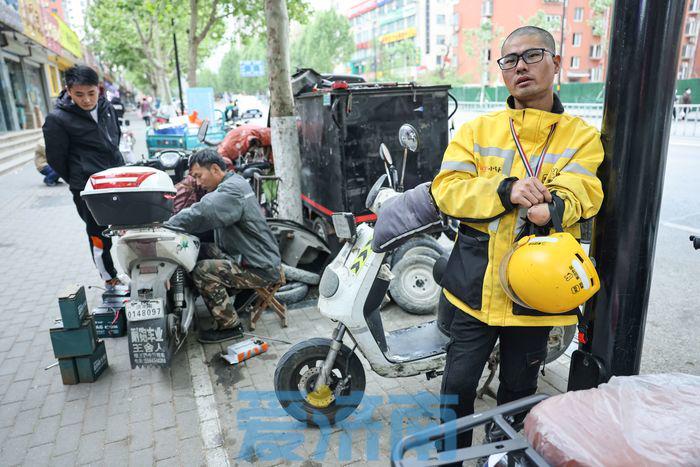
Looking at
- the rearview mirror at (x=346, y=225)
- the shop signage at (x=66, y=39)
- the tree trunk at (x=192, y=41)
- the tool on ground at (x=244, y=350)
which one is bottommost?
the tool on ground at (x=244, y=350)

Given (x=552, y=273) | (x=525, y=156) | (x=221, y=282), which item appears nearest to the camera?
(x=552, y=273)

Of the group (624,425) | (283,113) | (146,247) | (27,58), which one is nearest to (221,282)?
(146,247)

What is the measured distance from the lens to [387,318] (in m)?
4.38

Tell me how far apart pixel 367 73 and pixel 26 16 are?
179ft

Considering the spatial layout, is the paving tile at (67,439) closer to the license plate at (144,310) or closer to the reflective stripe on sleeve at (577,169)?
the license plate at (144,310)

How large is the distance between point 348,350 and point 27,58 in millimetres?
26823

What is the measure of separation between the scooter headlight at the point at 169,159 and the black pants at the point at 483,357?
4.12 meters

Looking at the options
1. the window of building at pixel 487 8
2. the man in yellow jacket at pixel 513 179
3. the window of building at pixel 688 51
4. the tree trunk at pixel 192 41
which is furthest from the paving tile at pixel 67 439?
the window of building at pixel 487 8

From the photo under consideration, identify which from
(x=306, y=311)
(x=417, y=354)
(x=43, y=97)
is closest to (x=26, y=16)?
(x=43, y=97)

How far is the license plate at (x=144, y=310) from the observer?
320 centimetres

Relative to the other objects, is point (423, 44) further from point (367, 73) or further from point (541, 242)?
point (541, 242)

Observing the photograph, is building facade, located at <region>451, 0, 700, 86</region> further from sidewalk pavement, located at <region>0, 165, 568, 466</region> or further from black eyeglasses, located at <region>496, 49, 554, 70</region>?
black eyeglasses, located at <region>496, 49, 554, 70</region>

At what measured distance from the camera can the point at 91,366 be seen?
3.39m

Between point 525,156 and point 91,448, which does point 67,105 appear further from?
point 525,156
